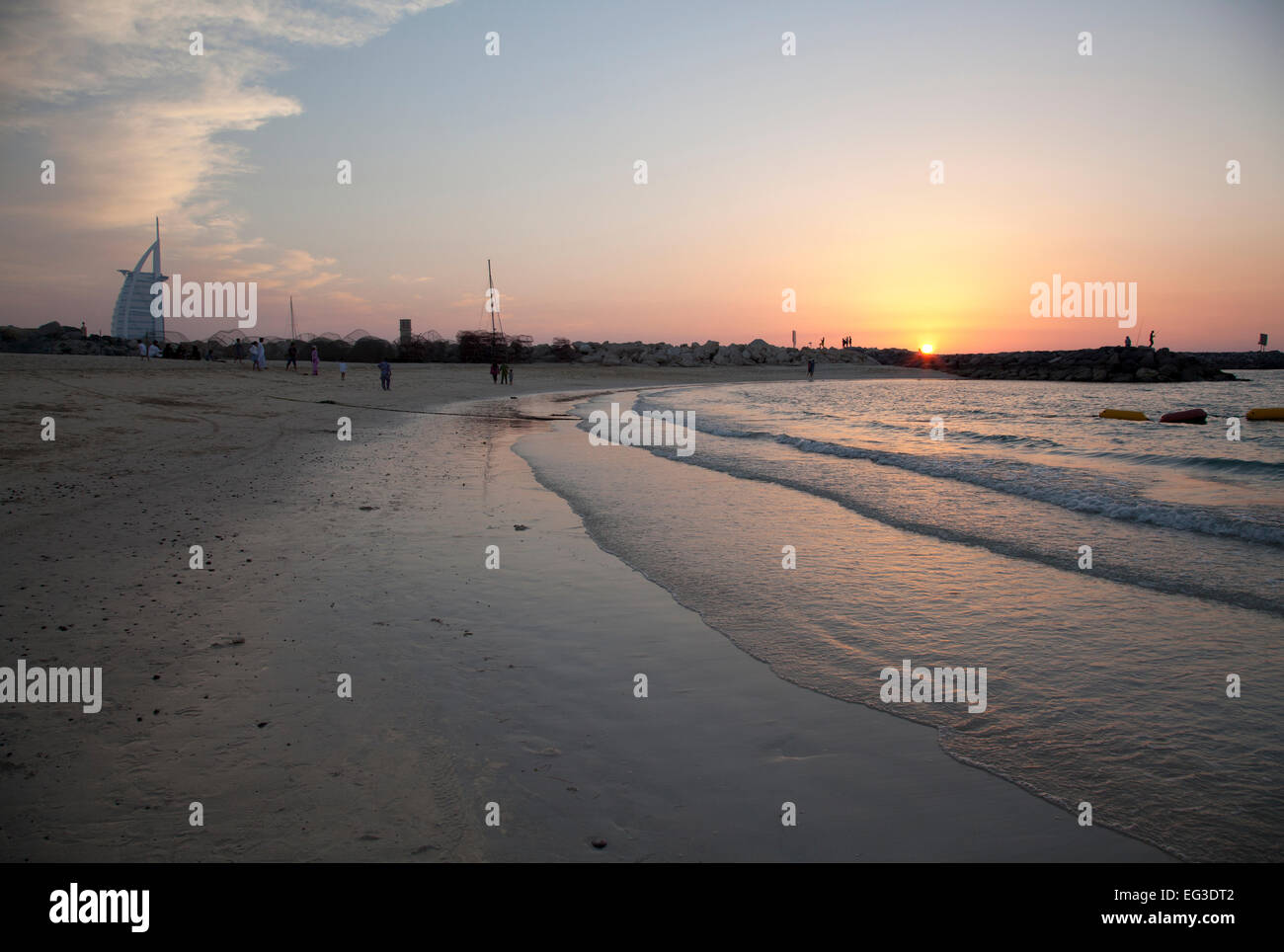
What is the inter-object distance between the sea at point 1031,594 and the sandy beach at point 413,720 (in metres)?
0.36

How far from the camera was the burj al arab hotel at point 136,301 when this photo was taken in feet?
257

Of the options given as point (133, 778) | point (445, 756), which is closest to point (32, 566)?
point (133, 778)

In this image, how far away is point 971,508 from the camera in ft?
33.8

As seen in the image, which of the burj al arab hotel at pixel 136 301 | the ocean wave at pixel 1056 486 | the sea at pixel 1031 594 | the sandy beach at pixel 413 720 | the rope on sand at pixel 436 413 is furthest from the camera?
the burj al arab hotel at pixel 136 301

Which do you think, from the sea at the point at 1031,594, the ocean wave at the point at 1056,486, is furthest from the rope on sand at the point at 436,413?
the sea at the point at 1031,594

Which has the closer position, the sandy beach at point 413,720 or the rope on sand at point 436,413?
the sandy beach at point 413,720

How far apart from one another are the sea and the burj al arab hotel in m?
85.9

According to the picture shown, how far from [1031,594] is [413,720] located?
18.0 ft

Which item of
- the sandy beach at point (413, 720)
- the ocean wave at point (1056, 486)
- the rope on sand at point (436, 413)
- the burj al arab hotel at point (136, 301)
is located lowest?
the sandy beach at point (413, 720)

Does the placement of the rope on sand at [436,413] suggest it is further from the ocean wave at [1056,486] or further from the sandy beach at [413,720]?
the sandy beach at [413,720]

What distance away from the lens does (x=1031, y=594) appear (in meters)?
6.32

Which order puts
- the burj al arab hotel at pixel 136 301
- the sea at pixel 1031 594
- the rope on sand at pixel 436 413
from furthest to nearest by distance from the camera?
the burj al arab hotel at pixel 136 301 → the rope on sand at pixel 436 413 → the sea at pixel 1031 594

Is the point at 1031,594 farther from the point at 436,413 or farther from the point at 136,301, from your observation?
the point at 136,301

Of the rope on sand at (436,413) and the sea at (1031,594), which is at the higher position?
the rope on sand at (436,413)
